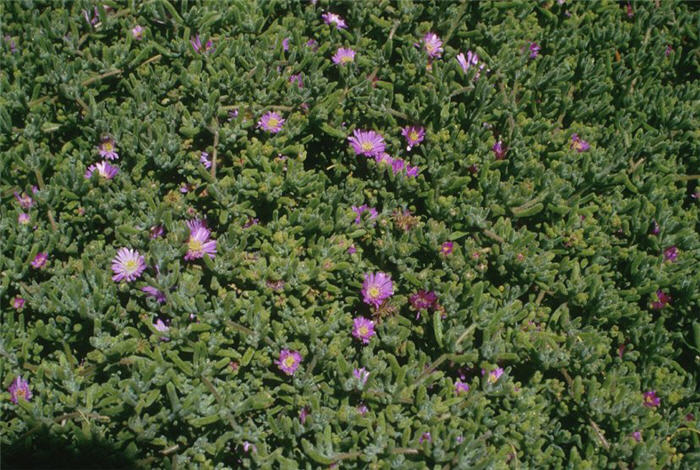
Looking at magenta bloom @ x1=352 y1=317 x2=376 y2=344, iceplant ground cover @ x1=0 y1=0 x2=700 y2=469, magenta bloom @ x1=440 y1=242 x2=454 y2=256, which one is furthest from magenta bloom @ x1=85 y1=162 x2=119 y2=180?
magenta bloom @ x1=440 y1=242 x2=454 y2=256

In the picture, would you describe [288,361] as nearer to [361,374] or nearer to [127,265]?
[361,374]

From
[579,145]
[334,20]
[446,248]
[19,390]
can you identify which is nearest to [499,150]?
[579,145]

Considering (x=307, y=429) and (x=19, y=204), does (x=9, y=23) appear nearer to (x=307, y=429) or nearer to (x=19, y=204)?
(x=19, y=204)

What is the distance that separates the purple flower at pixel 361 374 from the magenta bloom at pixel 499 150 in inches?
32.8

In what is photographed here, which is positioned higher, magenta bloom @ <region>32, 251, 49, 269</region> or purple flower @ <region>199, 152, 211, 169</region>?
purple flower @ <region>199, 152, 211, 169</region>

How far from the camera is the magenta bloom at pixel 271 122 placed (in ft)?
6.31

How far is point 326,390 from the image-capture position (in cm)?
170

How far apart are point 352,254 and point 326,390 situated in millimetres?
410

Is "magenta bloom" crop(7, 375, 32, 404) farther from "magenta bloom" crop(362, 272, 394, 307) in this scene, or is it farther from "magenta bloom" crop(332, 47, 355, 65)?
"magenta bloom" crop(332, 47, 355, 65)

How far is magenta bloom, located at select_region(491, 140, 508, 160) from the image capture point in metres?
2.04

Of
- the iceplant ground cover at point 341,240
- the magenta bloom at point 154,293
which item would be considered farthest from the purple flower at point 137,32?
the magenta bloom at point 154,293

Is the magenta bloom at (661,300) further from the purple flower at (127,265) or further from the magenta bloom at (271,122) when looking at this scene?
the purple flower at (127,265)

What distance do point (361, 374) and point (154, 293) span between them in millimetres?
610

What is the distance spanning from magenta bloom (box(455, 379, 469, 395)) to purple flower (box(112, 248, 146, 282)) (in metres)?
0.93
